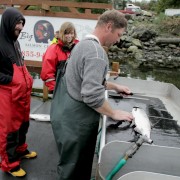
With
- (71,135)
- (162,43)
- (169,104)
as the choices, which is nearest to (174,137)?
(71,135)

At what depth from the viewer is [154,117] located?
2672 millimetres

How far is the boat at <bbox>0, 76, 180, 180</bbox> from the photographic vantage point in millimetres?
A: 1815

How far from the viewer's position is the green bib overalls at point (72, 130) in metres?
2.37

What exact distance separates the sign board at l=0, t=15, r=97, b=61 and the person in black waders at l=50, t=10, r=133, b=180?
10.2ft

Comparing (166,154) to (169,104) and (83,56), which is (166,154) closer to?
(83,56)

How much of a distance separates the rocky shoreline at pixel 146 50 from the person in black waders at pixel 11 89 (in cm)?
1488

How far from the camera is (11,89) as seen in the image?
2.84m

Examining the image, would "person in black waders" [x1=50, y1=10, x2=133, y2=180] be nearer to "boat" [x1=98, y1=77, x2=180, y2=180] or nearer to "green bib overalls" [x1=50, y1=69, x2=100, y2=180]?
"green bib overalls" [x1=50, y1=69, x2=100, y2=180]

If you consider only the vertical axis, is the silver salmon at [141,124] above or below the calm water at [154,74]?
above

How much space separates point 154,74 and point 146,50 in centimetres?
748

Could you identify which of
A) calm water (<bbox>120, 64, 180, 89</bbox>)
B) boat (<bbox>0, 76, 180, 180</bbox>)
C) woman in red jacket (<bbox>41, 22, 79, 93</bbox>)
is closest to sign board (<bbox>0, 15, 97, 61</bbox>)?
boat (<bbox>0, 76, 180, 180</bbox>)

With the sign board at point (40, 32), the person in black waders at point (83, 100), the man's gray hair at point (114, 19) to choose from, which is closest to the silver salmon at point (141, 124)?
the person in black waders at point (83, 100)

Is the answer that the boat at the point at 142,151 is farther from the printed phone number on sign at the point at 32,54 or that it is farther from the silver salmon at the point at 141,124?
the printed phone number on sign at the point at 32,54

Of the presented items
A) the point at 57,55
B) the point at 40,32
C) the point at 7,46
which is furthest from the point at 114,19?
the point at 40,32
